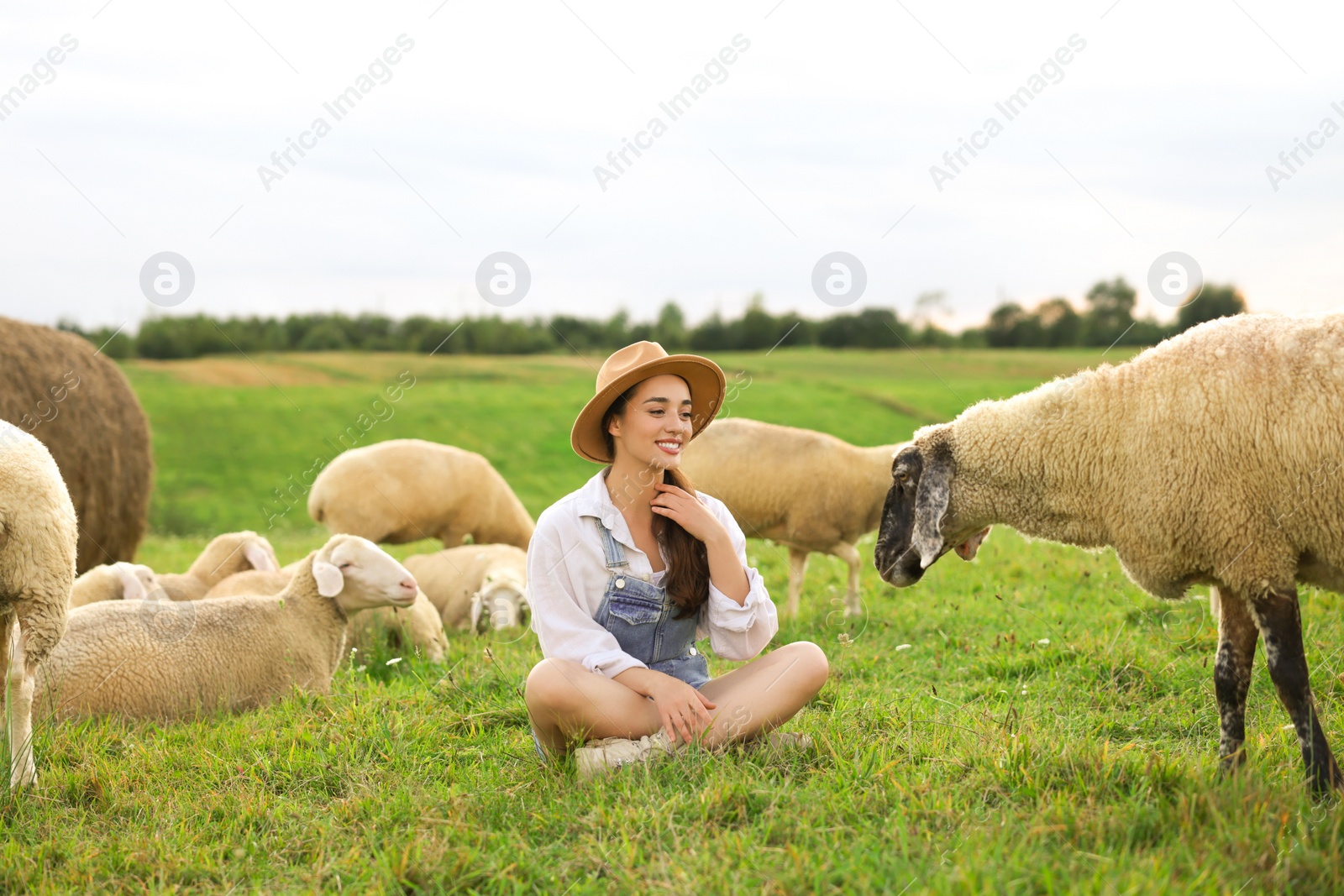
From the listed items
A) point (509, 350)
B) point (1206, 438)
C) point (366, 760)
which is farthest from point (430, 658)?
point (509, 350)

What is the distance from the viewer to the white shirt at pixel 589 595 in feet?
12.7

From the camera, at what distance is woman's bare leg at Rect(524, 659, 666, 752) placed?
3.79 metres

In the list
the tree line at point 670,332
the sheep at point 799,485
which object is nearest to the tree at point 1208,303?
the tree line at point 670,332

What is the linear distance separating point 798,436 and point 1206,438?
189 inches

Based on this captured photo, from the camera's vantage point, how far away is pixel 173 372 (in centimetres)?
3622

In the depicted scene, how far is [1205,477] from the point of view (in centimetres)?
391

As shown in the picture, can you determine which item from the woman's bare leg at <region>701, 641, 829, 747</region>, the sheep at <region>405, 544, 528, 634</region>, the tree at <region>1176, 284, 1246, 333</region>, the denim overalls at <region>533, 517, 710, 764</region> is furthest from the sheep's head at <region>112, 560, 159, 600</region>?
the tree at <region>1176, 284, 1246, 333</region>

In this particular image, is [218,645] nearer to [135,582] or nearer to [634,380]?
[135,582]

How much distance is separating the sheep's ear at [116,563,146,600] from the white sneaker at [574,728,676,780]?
453 cm

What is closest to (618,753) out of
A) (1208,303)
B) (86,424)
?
(86,424)

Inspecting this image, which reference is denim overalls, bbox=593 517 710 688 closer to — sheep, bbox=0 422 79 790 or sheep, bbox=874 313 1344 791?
sheep, bbox=874 313 1344 791

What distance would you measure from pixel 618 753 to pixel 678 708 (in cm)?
28

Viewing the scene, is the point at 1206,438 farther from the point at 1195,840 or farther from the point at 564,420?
the point at 564,420

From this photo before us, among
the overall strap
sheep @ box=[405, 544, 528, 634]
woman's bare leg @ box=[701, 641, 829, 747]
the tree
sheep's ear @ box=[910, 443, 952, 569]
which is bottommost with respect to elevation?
sheep @ box=[405, 544, 528, 634]
